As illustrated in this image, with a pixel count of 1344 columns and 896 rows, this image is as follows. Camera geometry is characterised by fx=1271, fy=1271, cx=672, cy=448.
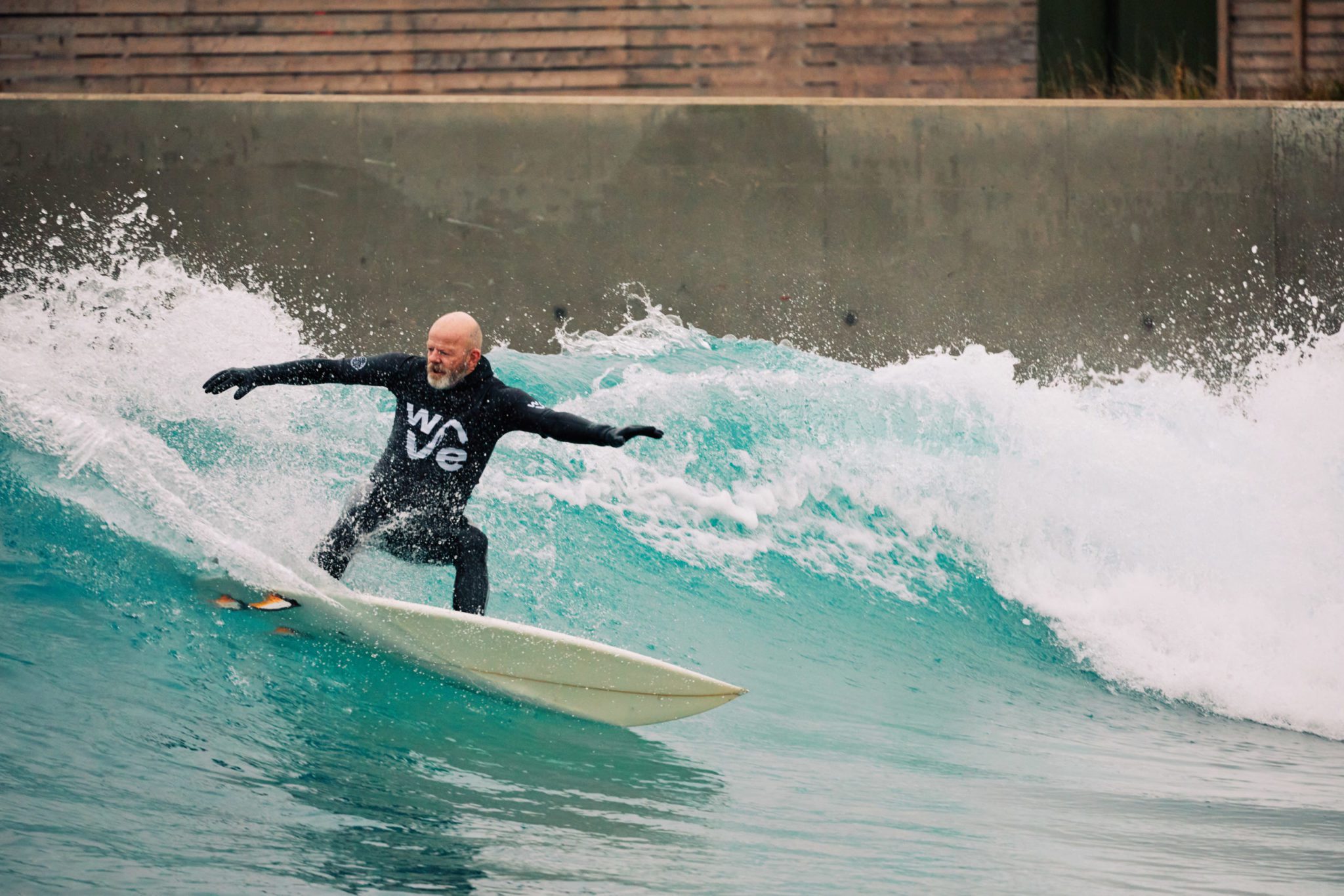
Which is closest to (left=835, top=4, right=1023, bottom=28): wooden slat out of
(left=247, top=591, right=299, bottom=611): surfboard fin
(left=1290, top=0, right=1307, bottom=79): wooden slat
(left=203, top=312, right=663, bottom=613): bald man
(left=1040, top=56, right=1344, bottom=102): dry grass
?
(left=1040, top=56, right=1344, bottom=102): dry grass

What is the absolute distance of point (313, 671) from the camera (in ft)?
15.6

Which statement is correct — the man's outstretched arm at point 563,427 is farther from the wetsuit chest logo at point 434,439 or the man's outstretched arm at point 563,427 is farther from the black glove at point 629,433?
the wetsuit chest logo at point 434,439

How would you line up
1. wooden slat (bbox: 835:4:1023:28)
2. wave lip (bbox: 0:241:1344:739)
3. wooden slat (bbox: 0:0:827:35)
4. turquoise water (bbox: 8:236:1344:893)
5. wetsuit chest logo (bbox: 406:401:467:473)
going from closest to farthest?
turquoise water (bbox: 8:236:1344:893) < wetsuit chest logo (bbox: 406:401:467:473) < wave lip (bbox: 0:241:1344:739) < wooden slat (bbox: 0:0:827:35) < wooden slat (bbox: 835:4:1023:28)

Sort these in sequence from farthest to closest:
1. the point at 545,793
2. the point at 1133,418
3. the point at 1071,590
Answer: the point at 1133,418
the point at 1071,590
the point at 545,793

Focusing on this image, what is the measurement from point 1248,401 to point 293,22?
7.47 metres

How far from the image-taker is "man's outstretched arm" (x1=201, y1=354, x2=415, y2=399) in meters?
4.79

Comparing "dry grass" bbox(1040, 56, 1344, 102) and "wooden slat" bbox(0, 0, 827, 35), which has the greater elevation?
"wooden slat" bbox(0, 0, 827, 35)

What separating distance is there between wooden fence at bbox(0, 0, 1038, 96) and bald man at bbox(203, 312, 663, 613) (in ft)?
17.4

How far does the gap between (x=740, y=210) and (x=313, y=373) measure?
4.69 meters

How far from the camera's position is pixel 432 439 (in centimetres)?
482

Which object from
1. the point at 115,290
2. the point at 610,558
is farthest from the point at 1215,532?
the point at 115,290

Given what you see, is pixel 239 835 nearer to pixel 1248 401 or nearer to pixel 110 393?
pixel 110 393

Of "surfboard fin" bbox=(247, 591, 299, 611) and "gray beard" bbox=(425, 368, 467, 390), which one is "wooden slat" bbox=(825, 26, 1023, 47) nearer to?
"gray beard" bbox=(425, 368, 467, 390)

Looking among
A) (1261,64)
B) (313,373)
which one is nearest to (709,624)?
(313,373)
